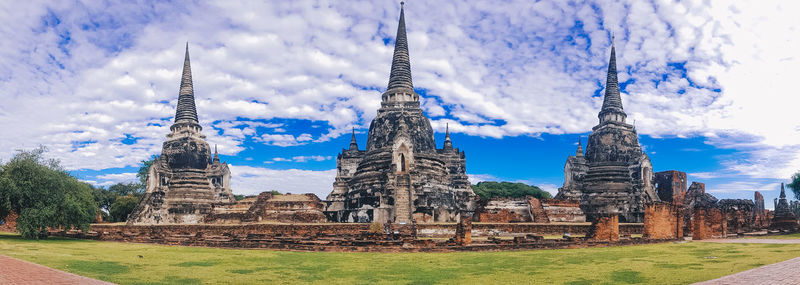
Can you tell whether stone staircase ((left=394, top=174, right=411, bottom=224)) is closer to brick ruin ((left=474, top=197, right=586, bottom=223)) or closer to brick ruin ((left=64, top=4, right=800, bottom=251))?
brick ruin ((left=64, top=4, right=800, bottom=251))

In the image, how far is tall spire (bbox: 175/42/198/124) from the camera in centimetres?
4597

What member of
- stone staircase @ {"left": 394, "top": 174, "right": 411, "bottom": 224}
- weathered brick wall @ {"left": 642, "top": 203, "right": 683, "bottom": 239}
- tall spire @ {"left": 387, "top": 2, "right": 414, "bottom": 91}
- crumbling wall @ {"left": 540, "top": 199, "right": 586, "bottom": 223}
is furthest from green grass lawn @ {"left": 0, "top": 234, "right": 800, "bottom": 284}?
tall spire @ {"left": 387, "top": 2, "right": 414, "bottom": 91}

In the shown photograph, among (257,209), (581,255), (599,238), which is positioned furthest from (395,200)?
(581,255)

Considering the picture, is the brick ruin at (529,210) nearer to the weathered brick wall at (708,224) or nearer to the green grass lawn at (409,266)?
the weathered brick wall at (708,224)

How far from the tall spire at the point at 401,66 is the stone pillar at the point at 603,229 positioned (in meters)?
25.9

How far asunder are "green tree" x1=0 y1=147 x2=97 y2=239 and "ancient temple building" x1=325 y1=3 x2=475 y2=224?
16.5 metres

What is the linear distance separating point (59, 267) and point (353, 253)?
7847mm

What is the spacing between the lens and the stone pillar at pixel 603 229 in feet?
64.4

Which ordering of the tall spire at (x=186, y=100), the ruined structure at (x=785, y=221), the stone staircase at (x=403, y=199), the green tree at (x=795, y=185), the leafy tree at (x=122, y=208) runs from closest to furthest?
the ruined structure at (x=785, y=221), the stone staircase at (x=403, y=199), the tall spire at (x=186, y=100), the leafy tree at (x=122, y=208), the green tree at (x=795, y=185)

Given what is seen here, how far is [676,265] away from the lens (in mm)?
12086

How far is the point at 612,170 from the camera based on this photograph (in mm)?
43281

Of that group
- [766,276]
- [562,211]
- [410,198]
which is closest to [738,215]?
[562,211]

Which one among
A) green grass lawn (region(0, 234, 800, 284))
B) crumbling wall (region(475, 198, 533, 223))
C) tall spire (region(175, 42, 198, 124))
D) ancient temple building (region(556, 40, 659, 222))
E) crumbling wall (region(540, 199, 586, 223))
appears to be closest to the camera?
green grass lawn (region(0, 234, 800, 284))

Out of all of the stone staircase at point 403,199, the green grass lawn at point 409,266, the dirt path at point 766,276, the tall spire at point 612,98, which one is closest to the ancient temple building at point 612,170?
the tall spire at point 612,98
